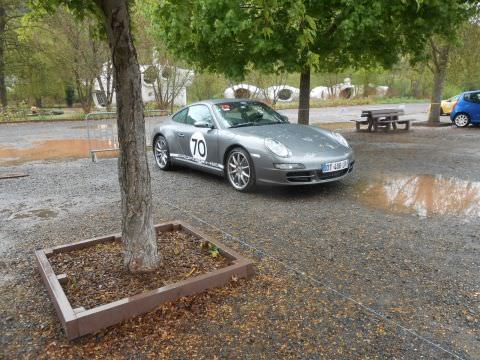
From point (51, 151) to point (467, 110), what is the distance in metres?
14.4

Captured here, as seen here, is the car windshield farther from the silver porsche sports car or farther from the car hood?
the car hood

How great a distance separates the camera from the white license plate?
6152mm

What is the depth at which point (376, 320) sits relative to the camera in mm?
2986

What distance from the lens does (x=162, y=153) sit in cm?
862

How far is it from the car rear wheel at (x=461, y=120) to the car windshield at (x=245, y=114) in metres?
11.1

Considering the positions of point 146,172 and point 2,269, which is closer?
point 146,172

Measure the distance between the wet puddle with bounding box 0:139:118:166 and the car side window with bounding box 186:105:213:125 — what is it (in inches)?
145

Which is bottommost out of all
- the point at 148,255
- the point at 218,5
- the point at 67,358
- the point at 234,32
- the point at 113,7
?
the point at 67,358

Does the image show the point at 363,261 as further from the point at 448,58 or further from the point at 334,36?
the point at 448,58

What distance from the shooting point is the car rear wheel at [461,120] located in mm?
15693

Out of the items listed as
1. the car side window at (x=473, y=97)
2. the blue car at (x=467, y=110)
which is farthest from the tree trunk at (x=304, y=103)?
the car side window at (x=473, y=97)

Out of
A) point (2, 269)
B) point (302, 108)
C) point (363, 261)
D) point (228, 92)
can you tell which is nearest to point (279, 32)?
point (302, 108)

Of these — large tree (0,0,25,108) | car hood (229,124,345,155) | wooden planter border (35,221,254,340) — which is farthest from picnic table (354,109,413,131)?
large tree (0,0,25,108)

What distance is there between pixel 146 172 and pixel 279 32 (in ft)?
23.1
